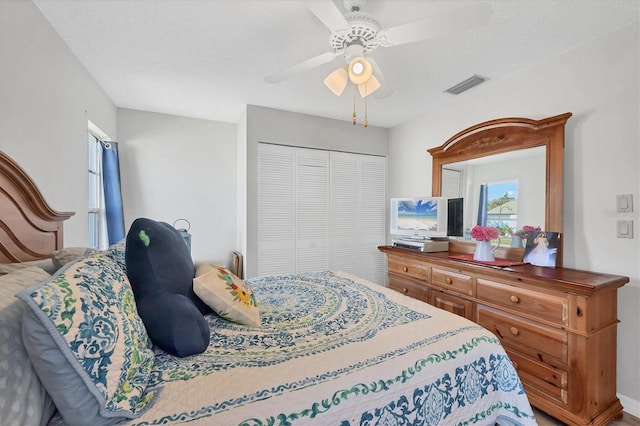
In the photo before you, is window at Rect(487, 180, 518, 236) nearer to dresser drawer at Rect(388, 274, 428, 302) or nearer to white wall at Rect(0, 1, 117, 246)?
dresser drawer at Rect(388, 274, 428, 302)

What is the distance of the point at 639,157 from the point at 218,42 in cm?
285

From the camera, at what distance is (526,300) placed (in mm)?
1838

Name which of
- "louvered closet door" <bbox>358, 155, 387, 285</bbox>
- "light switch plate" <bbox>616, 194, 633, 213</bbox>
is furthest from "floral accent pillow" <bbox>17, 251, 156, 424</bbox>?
"louvered closet door" <bbox>358, 155, 387, 285</bbox>

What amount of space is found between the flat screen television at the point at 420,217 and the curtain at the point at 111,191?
10.2 feet

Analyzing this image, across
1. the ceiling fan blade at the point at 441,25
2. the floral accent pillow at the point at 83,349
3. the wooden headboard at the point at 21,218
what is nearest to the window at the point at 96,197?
the wooden headboard at the point at 21,218

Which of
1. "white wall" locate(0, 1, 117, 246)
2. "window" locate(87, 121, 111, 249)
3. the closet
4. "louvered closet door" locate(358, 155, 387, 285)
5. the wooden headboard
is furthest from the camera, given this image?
"louvered closet door" locate(358, 155, 387, 285)

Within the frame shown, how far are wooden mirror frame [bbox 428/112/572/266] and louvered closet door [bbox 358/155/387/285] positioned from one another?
3.38 ft

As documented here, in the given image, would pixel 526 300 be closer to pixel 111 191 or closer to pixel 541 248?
pixel 541 248

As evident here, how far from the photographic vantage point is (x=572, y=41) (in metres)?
1.97

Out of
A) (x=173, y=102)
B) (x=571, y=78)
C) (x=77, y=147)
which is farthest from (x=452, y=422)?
(x=173, y=102)

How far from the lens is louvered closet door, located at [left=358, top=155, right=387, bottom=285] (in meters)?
3.84

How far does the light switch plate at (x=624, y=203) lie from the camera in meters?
1.79

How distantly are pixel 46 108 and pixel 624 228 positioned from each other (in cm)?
374

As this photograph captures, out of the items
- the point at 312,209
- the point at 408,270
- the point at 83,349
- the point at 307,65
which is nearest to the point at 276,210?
the point at 312,209
